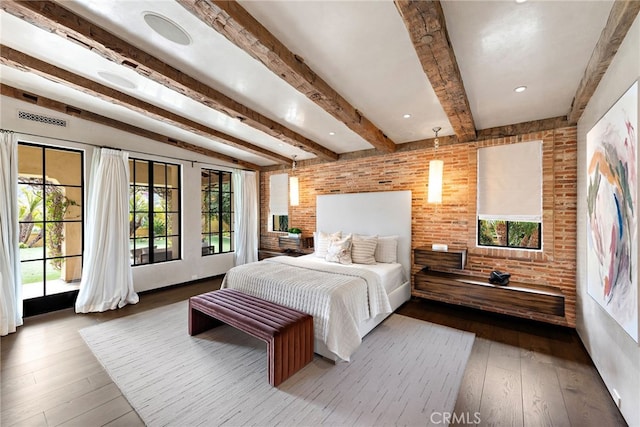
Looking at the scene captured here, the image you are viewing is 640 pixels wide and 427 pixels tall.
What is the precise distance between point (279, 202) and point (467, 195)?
4.14 m

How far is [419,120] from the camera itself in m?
3.57

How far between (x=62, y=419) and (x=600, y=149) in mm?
4692

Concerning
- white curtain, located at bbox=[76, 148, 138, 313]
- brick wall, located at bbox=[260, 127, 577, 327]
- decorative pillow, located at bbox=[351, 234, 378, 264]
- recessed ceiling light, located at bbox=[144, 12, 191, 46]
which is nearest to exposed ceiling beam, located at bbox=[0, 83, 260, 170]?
white curtain, located at bbox=[76, 148, 138, 313]

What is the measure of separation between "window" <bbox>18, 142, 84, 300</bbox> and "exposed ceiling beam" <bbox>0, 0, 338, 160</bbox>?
267 centimetres

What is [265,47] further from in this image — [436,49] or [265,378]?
[265,378]

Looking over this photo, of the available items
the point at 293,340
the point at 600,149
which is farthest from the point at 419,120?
the point at 293,340

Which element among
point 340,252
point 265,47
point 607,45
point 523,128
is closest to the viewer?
point 607,45

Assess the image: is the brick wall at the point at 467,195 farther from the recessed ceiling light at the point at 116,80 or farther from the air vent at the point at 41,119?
the air vent at the point at 41,119

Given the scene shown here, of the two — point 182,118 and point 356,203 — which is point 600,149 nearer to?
point 356,203

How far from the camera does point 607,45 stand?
1821 millimetres

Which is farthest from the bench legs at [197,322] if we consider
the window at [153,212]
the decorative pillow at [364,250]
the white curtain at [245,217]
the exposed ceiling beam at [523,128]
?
the exposed ceiling beam at [523,128]

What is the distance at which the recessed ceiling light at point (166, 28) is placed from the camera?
6.40ft

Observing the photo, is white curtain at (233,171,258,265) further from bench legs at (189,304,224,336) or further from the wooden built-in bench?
the wooden built-in bench

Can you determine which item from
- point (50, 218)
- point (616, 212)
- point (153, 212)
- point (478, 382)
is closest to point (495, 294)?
point (478, 382)
